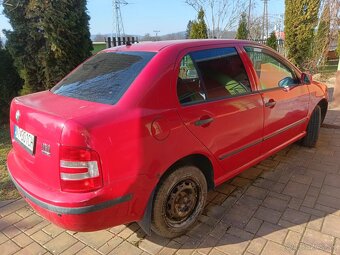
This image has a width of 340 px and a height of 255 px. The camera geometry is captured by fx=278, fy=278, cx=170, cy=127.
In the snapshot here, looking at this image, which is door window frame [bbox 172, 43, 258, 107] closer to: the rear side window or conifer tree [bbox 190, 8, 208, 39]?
the rear side window

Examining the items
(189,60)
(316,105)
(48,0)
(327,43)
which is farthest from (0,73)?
(327,43)

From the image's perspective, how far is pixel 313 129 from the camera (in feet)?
13.8

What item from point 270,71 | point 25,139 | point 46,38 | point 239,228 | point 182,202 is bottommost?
point 239,228

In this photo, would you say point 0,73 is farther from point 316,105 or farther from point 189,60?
point 316,105

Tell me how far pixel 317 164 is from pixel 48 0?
5286mm

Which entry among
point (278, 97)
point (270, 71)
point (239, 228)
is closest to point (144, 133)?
point (239, 228)

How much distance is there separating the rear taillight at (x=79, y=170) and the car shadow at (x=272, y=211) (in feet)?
3.03

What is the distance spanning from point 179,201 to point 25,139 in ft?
4.46

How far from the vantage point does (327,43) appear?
10969 mm

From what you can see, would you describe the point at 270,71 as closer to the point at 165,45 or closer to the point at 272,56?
the point at 272,56

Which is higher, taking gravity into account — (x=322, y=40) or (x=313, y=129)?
(x=322, y=40)

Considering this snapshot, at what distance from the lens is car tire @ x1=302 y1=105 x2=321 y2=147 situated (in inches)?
164

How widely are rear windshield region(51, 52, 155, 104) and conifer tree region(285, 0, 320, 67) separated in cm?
857

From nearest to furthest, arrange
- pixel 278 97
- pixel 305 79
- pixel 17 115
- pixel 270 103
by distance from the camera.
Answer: pixel 17 115 < pixel 270 103 < pixel 278 97 < pixel 305 79
